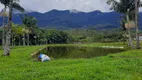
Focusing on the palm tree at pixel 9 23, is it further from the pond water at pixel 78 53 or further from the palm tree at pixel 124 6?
the palm tree at pixel 124 6

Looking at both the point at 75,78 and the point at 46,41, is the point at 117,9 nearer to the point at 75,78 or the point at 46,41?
the point at 75,78

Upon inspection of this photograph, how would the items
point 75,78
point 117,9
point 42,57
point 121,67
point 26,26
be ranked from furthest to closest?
point 26,26
point 117,9
point 42,57
point 121,67
point 75,78

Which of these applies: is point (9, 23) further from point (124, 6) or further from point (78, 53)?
point (124, 6)

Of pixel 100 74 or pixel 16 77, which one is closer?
pixel 16 77

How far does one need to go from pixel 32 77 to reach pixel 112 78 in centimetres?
507

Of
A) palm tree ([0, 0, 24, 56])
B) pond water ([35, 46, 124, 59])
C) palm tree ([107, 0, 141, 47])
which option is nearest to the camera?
palm tree ([0, 0, 24, 56])

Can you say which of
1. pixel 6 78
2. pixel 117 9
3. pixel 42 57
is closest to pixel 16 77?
pixel 6 78

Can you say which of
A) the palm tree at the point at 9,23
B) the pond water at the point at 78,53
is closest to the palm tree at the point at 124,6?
the pond water at the point at 78,53

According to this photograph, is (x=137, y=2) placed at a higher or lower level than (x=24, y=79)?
higher

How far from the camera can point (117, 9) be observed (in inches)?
2653

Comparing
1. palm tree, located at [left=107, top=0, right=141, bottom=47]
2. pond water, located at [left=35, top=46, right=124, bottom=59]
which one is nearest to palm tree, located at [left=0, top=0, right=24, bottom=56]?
pond water, located at [left=35, top=46, right=124, bottom=59]

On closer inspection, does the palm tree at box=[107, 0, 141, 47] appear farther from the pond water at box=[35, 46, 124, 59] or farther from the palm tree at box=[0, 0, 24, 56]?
the palm tree at box=[0, 0, 24, 56]

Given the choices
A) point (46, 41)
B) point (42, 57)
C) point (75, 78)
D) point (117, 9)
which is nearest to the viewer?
point (75, 78)

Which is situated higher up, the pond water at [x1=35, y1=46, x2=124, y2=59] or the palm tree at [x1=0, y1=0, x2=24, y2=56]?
the palm tree at [x1=0, y1=0, x2=24, y2=56]
